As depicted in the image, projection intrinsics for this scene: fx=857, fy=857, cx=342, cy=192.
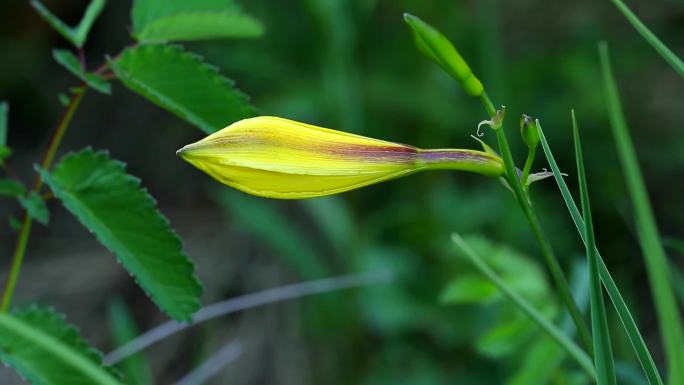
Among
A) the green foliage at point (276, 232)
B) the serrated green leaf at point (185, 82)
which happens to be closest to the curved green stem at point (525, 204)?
the serrated green leaf at point (185, 82)

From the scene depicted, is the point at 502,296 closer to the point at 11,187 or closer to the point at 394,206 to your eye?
the point at 11,187

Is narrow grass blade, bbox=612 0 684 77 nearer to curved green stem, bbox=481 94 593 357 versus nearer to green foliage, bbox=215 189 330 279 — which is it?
curved green stem, bbox=481 94 593 357

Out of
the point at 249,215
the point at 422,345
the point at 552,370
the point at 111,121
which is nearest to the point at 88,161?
the point at 552,370

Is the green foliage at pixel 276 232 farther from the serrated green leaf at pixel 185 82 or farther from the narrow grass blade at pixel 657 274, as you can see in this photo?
the narrow grass blade at pixel 657 274

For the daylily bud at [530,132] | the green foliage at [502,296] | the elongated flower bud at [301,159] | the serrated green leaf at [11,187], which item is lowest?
the green foliage at [502,296]

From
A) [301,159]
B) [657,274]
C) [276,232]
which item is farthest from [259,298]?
[657,274]

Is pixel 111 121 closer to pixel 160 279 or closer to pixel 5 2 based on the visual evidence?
pixel 5 2
